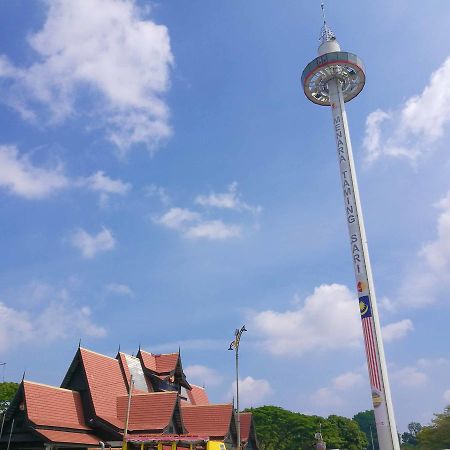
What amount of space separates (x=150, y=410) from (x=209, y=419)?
6.69 m

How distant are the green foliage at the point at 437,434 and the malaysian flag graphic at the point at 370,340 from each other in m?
28.9

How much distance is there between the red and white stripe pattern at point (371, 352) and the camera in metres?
33.8

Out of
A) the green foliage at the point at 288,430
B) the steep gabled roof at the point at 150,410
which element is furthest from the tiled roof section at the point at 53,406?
the green foliage at the point at 288,430

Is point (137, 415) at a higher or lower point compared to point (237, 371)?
lower

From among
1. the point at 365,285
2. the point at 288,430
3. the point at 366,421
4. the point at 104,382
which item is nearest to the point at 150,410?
the point at 104,382

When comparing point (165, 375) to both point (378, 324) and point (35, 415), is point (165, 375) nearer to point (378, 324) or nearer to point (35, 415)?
point (35, 415)

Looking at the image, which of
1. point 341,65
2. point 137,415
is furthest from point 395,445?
point 341,65

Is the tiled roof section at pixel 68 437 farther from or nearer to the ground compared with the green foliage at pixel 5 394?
nearer to the ground

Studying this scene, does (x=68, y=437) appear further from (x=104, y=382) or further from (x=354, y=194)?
(x=354, y=194)

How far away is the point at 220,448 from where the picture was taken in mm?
23203

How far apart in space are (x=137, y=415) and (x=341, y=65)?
3437 centimetres

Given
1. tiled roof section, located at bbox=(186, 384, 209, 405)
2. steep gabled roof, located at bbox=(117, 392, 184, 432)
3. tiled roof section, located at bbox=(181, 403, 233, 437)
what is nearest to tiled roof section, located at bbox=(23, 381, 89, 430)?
steep gabled roof, located at bbox=(117, 392, 184, 432)

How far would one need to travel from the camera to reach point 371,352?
34.6m

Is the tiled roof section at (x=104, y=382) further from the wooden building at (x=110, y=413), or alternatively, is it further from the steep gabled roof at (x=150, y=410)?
the steep gabled roof at (x=150, y=410)
